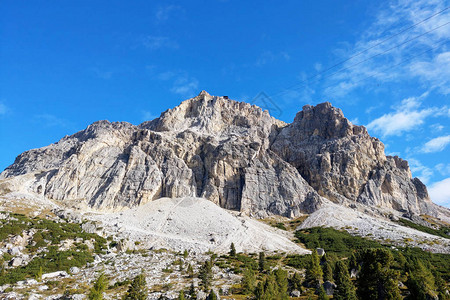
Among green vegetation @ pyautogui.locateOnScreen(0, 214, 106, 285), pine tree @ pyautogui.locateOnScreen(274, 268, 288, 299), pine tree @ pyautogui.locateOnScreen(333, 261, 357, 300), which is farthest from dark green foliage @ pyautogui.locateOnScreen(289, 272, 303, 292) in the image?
green vegetation @ pyautogui.locateOnScreen(0, 214, 106, 285)

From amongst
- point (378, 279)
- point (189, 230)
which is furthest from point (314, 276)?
point (189, 230)

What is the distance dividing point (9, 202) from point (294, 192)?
3860 inches

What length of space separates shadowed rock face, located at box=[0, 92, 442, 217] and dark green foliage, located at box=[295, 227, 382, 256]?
65.6 feet

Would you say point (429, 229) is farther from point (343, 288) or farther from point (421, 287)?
point (343, 288)

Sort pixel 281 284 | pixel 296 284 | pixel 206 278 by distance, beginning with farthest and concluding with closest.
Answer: pixel 296 284 → pixel 206 278 → pixel 281 284

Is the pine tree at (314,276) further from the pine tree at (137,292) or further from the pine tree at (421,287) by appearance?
the pine tree at (137,292)

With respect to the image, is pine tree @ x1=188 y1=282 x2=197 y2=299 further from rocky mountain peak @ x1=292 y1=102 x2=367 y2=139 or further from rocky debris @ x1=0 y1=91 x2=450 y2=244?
rocky mountain peak @ x1=292 y1=102 x2=367 y2=139

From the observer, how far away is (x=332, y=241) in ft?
299

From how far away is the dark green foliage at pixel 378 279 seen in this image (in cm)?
4006

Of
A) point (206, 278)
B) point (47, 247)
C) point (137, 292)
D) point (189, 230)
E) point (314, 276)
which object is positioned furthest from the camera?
point (189, 230)

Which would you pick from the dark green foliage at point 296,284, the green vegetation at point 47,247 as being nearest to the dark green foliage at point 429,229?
the dark green foliage at point 296,284

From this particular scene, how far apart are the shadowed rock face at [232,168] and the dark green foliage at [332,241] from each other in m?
20.0

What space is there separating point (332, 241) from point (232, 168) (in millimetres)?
57967

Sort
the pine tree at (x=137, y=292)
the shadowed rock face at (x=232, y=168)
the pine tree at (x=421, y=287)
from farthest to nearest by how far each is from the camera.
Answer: the shadowed rock face at (x=232, y=168) → the pine tree at (x=421, y=287) → the pine tree at (x=137, y=292)
